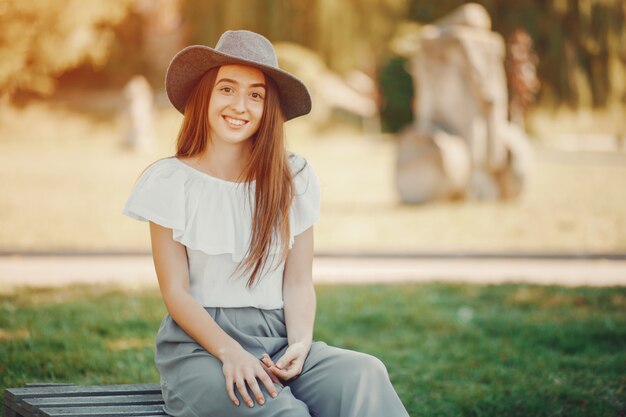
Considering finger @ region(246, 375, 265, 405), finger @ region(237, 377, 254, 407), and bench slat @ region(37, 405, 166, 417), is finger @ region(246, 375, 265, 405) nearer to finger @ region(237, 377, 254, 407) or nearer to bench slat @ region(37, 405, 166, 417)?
finger @ region(237, 377, 254, 407)

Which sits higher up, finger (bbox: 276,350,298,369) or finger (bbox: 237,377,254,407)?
finger (bbox: 276,350,298,369)

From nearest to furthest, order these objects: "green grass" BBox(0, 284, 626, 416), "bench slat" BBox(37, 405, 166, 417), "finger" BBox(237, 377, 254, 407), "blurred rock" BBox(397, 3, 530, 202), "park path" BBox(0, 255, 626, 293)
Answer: "finger" BBox(237, 377, 254, 407) → "bench slat" BBox(37, 405, 166, 417) → "green grass" BBox(0, 284, 626, 416) → "park path" BBox(0, 255, 626, 293) → "blurred rock" BBox(397, 3, 530, 202)

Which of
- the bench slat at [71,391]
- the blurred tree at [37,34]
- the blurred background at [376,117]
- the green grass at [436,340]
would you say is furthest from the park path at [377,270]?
the blurred tree at [37,34]

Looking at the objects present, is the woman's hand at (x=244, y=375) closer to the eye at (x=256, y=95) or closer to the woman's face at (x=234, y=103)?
the woman's face at (x=234, y=103)

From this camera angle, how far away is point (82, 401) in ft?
8.84

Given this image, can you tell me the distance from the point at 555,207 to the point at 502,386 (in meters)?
7.81

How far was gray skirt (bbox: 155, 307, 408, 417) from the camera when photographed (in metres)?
2.42

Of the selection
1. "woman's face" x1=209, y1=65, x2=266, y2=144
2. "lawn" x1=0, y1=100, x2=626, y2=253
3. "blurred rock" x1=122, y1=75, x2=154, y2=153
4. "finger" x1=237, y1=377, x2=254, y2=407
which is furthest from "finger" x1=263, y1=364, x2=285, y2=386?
"blurred rock" x1=122, y1=75, x2=154, y2=153

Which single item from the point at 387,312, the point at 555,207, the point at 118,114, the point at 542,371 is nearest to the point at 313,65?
the point at 118,114

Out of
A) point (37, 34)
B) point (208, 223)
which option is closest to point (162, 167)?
point (208, 223)

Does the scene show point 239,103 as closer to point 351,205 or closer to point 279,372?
point 279,372

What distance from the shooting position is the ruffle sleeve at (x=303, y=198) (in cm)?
285

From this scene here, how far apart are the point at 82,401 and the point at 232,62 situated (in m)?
1.16

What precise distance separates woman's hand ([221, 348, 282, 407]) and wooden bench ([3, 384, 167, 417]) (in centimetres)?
29
